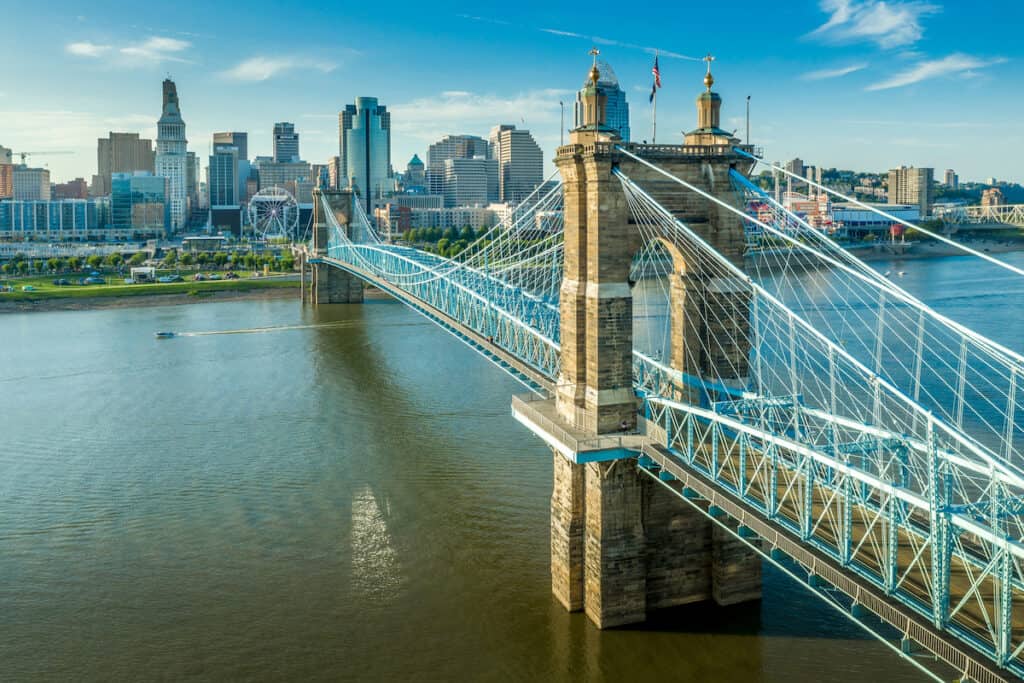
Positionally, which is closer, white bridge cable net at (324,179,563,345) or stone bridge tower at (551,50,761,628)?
stone bridge tower at (551,50,761,628)

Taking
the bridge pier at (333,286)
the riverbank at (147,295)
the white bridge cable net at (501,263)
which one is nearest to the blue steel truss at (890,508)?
the white bridge cable net at (501,263)

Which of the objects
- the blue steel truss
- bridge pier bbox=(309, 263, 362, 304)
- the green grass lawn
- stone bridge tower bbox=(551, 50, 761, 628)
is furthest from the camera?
bridge pier bbox=(309, 263, 362, 304)

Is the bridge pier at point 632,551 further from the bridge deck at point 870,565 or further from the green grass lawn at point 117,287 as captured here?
the green grass lawn at point 117,287

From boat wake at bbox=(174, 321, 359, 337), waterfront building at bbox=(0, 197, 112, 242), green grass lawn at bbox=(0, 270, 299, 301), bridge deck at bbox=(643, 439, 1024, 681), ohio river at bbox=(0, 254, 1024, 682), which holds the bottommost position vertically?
ohio river at bbox=(0, 254, 1024, 682)

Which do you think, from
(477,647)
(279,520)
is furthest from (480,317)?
(477,647)

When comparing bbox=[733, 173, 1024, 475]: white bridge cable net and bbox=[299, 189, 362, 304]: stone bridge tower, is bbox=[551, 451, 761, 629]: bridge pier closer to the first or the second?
bbox=[733, 173, 1024, 475]: white bridge cable net

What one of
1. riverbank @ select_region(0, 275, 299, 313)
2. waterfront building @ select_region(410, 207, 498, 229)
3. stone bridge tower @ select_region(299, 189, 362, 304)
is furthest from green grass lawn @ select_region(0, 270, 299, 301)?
waterfront building @ select_region(410, 207, 498, 229)
